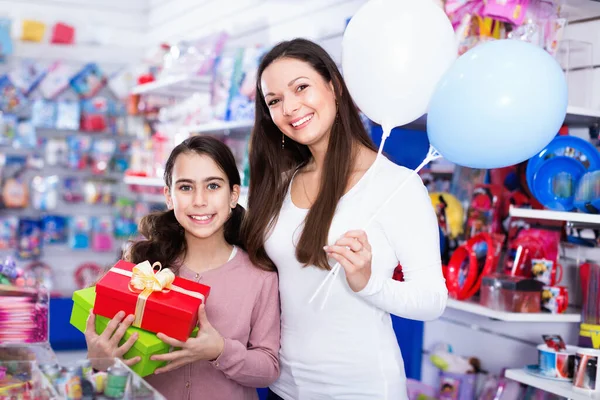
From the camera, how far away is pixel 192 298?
170 cm

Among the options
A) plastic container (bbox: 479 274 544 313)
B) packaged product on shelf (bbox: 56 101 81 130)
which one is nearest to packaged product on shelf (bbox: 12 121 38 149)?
packaged product on shelf (bbox: 56 101 81 130)

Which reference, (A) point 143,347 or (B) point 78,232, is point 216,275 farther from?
(B) point 78,232

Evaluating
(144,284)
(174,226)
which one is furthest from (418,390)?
(144,284)

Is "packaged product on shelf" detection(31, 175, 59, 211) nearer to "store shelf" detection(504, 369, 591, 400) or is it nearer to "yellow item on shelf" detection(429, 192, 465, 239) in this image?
"yellow item on shelf" detection(429, 192, 465, 239)

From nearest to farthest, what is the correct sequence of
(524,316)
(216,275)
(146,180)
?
(216,275)
(524,316)
(146,180)

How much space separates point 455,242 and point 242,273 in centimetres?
110

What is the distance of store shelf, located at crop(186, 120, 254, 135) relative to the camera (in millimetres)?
3350

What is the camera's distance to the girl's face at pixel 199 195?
192cm

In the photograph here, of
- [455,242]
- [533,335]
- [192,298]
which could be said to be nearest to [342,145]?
[192,298]

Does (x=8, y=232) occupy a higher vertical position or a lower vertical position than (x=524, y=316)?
lower

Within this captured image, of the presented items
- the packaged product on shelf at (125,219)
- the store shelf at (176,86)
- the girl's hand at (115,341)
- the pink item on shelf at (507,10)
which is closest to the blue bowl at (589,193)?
the pink item on shelf at (507,10)

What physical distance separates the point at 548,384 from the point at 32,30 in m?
4.66

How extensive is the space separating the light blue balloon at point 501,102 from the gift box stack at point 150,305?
29.7 inches

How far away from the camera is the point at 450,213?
2750mm
